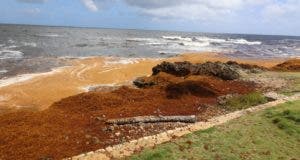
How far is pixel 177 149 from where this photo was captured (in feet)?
32.2

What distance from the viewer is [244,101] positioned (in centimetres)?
1570

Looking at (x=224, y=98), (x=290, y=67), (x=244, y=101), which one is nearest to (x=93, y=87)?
(x=224, y=98)

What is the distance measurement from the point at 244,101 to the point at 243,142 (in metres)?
5.37

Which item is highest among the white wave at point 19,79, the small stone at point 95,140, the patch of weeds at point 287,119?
the patch of weeds at point 287,119

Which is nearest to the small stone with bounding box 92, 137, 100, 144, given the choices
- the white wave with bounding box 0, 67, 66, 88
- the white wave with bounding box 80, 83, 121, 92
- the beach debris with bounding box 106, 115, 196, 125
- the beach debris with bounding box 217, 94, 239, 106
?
the beach debris with bounding box 106, 115, 196, 125

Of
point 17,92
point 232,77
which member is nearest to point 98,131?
point 17,92

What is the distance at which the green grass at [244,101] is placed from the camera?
1527 centimetres

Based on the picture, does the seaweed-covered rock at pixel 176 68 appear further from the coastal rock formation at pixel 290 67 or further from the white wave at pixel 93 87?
the coastal rock formation at pixel 290 67

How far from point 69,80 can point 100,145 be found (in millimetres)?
13841

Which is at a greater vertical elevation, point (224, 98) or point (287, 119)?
point (287, 119)

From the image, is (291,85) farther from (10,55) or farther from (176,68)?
(10,55)

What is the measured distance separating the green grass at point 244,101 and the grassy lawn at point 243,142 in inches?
95.0

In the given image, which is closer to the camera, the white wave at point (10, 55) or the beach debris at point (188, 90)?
the beach debris at point (188, 90)

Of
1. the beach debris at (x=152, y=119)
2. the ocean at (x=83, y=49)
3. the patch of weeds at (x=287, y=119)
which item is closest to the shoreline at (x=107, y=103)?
the beach debris at (x=152, y=119)
